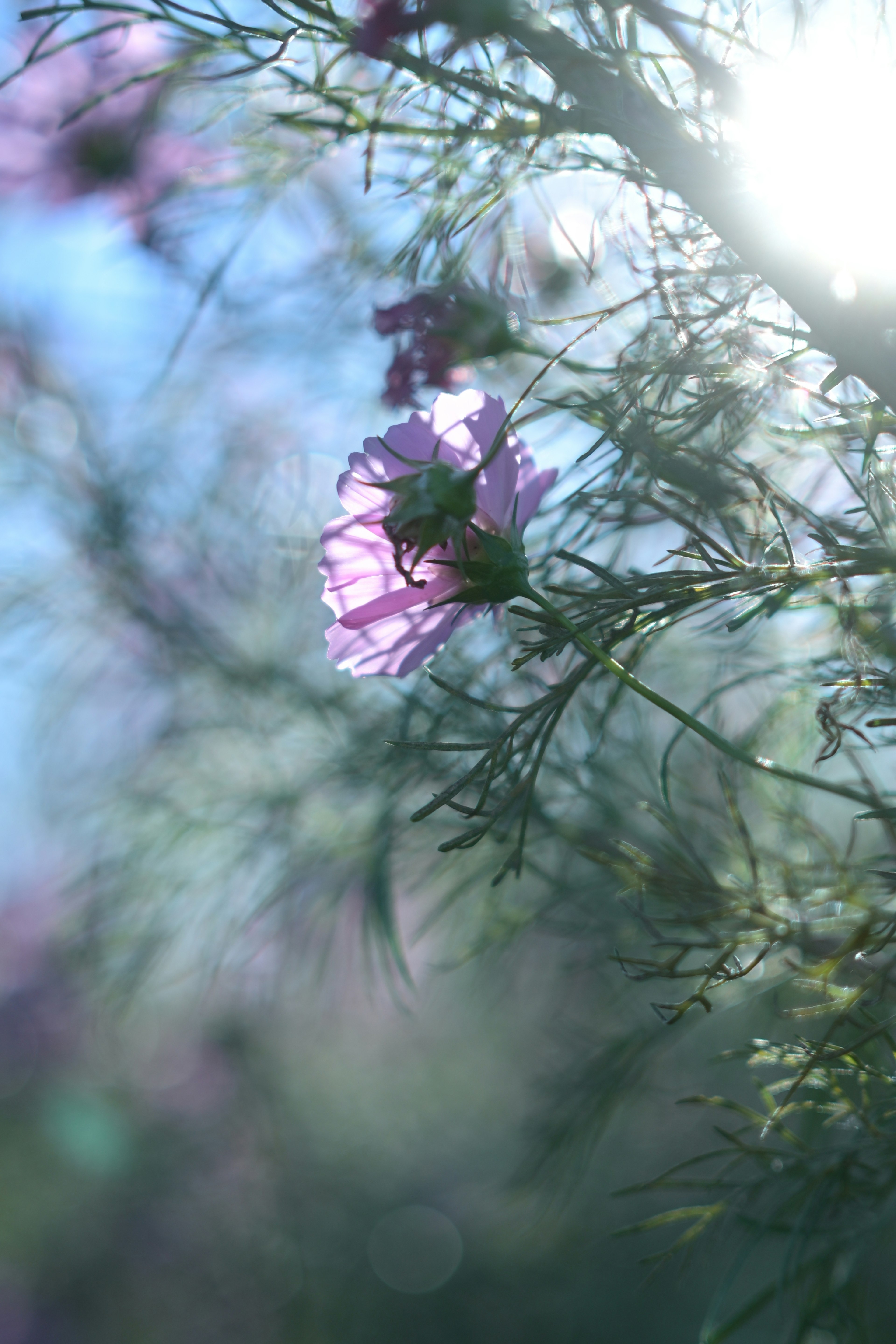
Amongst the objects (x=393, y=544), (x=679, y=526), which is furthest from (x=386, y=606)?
(x=679, y=526)

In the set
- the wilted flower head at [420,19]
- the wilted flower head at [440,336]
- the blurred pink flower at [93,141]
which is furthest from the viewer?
the blurred pink flower at [93,141]

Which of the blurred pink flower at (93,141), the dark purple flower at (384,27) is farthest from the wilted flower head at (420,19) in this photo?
the blurred pink flower at (93,141)

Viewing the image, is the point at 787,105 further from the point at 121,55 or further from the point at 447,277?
the point at 121,55

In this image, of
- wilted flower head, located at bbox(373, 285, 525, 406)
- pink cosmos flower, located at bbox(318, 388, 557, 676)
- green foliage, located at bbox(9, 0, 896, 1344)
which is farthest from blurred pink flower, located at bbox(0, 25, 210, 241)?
pink cosmos flower, located at bbox(318, 388, 557, 676)

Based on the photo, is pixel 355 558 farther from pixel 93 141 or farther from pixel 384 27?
pixel 93 141

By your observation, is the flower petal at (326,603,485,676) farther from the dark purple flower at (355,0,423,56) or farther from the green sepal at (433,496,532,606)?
the dark purple flower at (355,0,423,56)

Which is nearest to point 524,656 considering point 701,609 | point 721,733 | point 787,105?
point 701,609

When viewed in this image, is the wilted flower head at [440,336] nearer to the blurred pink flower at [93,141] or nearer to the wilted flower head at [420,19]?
the wilted flower head at [420,19]
